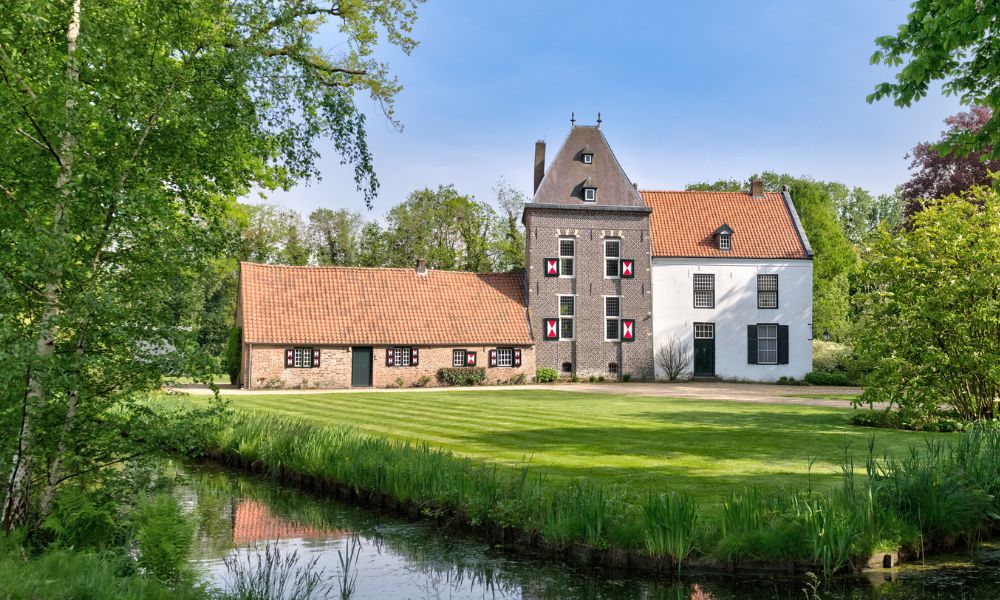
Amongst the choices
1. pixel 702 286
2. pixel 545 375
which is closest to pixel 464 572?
pixel 545 375

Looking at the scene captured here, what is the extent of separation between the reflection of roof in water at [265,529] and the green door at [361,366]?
20212mm

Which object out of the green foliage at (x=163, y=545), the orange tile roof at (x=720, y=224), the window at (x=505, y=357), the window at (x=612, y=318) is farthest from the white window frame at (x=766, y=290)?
the green foliage at (x=163, y=545)

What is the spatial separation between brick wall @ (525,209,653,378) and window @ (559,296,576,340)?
0.23m

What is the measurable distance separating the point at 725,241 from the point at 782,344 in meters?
5.00

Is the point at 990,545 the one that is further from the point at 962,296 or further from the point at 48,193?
the point at 48,193

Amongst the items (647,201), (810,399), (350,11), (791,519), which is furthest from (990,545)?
(647,201)

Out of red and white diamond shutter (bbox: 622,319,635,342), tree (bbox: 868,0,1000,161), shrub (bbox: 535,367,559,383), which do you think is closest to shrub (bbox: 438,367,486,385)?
shrub (bbox: 535,367,559,383)

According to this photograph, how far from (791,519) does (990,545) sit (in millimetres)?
2580

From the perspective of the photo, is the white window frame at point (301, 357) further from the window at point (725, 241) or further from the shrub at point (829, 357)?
the shrub at point (829, 357)

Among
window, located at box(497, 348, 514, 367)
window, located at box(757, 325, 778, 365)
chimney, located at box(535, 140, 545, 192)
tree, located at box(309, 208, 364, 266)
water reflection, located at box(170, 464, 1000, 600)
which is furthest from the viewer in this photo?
tree, located at box(309, 208, 364, 266)

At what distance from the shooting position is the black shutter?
32.8 meters

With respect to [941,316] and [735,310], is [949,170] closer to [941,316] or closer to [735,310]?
[735,310]

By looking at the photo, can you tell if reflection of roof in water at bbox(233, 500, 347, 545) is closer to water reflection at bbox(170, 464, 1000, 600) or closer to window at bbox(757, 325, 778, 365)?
water reflection at bbox(170, 464, 1000, 600)

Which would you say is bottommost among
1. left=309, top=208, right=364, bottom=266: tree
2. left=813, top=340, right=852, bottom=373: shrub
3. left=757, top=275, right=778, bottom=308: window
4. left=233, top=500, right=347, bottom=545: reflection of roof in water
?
left=233, top=500, right=347, bottom=545: reflection of roof in water
